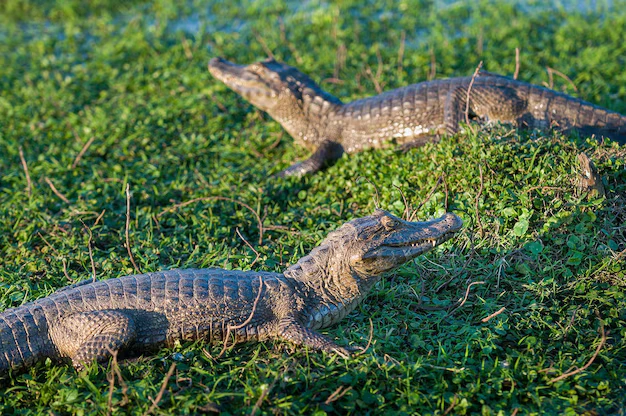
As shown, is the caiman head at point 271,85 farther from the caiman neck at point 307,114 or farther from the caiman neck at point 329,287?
the caiman neck at point 329,287

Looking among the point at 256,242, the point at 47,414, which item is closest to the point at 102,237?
the point at 256,242

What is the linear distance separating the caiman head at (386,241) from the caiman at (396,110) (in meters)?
2.19

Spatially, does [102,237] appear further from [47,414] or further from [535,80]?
[535,80]

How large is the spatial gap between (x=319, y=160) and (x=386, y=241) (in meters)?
2.96

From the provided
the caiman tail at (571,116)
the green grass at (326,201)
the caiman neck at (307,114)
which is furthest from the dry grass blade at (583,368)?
the caiman neck at (307,114)

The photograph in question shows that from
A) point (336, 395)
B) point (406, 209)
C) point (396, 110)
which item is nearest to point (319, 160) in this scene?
point (396, 110)

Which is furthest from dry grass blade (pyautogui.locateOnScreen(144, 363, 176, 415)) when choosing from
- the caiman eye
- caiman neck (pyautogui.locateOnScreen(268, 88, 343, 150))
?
caiman neck (pyautogui.locateOnScreen(268, 88, 343, 150))

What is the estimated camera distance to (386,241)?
450 centimetres

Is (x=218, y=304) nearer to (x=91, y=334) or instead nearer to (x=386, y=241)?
(x=91, y=334)

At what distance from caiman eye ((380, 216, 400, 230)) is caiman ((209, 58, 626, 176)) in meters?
2.25

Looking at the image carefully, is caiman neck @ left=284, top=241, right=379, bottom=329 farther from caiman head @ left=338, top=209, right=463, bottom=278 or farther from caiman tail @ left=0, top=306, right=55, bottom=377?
caiman tail @ left=0, top=306, right=55, bottom=377

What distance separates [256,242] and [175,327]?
1.58 m

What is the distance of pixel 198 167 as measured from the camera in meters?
7.27

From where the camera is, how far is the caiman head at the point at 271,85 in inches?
311
